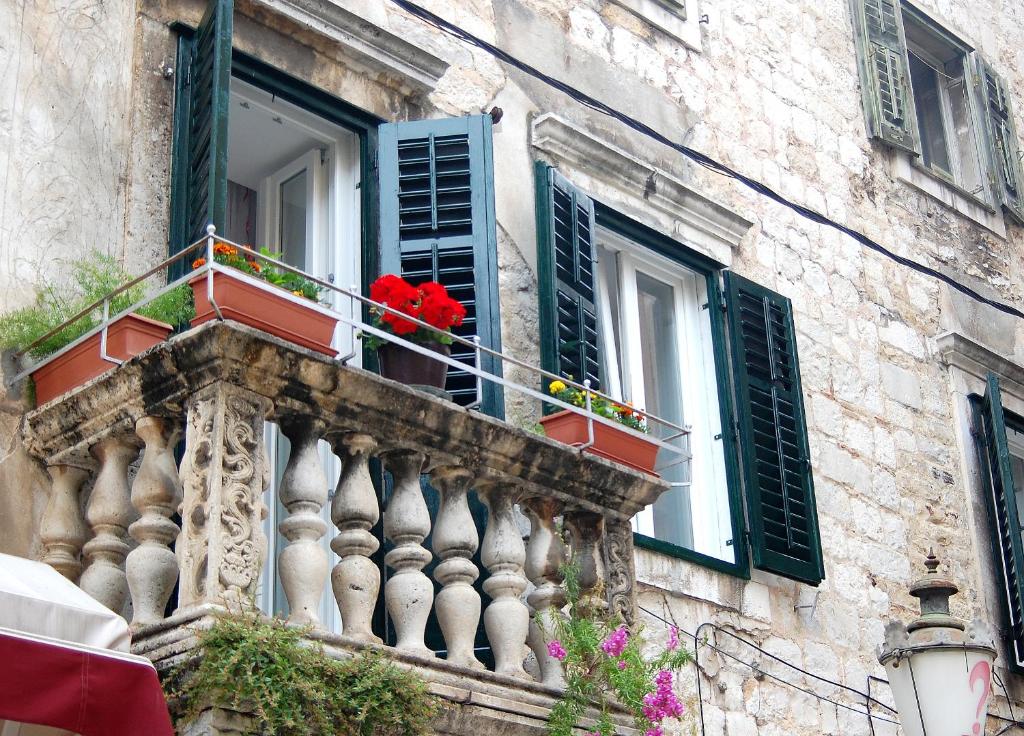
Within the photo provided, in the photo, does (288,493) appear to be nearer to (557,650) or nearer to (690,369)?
(557,650)

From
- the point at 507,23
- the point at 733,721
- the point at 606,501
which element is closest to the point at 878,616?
the point at 733,721

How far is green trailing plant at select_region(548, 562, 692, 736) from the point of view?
6379 millimetres

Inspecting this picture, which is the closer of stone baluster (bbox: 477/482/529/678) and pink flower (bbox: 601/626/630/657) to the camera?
stone baluster (bbox: 477/482/529/678)

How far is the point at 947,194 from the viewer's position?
11.5m

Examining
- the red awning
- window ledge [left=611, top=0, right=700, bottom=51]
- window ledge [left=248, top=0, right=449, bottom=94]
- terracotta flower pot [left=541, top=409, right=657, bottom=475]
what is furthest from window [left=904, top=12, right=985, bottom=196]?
the red awning

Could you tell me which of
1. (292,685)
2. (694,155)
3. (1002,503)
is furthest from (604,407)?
(1002,503)

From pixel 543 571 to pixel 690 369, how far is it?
278 centimetres

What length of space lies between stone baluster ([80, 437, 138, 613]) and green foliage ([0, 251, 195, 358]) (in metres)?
0.52

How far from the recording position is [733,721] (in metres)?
8.31

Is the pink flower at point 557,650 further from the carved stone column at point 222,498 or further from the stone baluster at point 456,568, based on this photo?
the carved stone column at point 222,498

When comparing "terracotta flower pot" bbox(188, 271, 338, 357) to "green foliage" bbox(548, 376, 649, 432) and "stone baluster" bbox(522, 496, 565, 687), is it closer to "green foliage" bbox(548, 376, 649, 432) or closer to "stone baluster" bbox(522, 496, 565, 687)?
"stone baluster" bbox(522, 496, 565, 687)

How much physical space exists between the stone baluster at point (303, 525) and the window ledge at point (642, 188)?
10.7ft

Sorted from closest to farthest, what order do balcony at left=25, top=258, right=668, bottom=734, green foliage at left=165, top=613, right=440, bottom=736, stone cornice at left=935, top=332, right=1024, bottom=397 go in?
1. green foliage at left=165, top=613, right=440, bottom=736
2. balcony at left=25, top=258, right=668, bottom=734
3. stone cornice at left=935, top=332, right=1024, bottom=397

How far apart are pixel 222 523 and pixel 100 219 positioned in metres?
1.90
